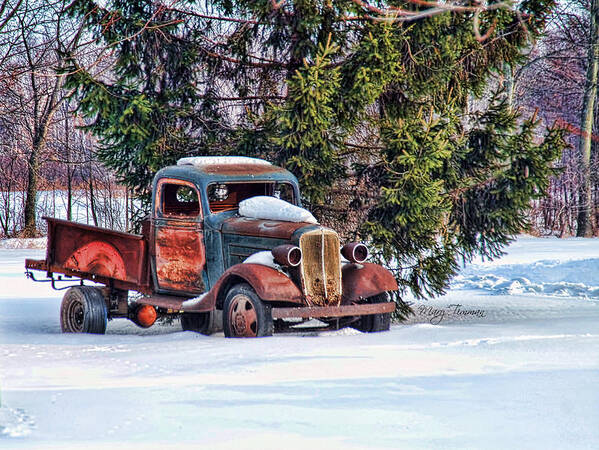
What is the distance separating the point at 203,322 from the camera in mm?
10289

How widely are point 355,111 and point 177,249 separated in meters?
3.12

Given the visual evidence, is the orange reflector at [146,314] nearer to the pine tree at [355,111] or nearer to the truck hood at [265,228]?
the truck hood at [265,228]

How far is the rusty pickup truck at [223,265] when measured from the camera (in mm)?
8086

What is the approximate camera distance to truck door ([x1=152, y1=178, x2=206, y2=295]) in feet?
30.1

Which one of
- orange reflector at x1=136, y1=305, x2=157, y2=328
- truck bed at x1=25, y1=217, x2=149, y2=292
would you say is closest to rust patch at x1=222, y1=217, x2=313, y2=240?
truck bed at x1=25, y1=217, x2=149, y2=292

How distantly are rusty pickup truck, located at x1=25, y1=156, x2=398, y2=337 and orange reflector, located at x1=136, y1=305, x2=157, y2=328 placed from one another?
1 centimetres

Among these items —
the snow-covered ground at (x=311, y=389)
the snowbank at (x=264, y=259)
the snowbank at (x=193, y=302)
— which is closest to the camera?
the snow-covered ground at (x=311, y=389)

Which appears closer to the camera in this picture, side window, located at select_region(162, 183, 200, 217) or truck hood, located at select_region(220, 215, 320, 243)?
truck hood, located at select_region(220, 215, 320, 243)

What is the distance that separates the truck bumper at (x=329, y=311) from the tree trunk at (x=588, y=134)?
18097 mm

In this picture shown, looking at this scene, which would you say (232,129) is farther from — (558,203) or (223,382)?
(558,203)

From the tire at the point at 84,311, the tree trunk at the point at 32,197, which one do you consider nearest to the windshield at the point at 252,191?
the tire at the point at 84,311

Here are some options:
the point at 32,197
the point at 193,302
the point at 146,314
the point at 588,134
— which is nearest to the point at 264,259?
the point at 193,302

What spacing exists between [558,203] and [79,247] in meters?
20.7

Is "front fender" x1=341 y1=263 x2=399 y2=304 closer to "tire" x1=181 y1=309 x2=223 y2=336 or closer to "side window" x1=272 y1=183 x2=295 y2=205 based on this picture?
"side window" x1=272 y1=183 x2=295 y2=205
